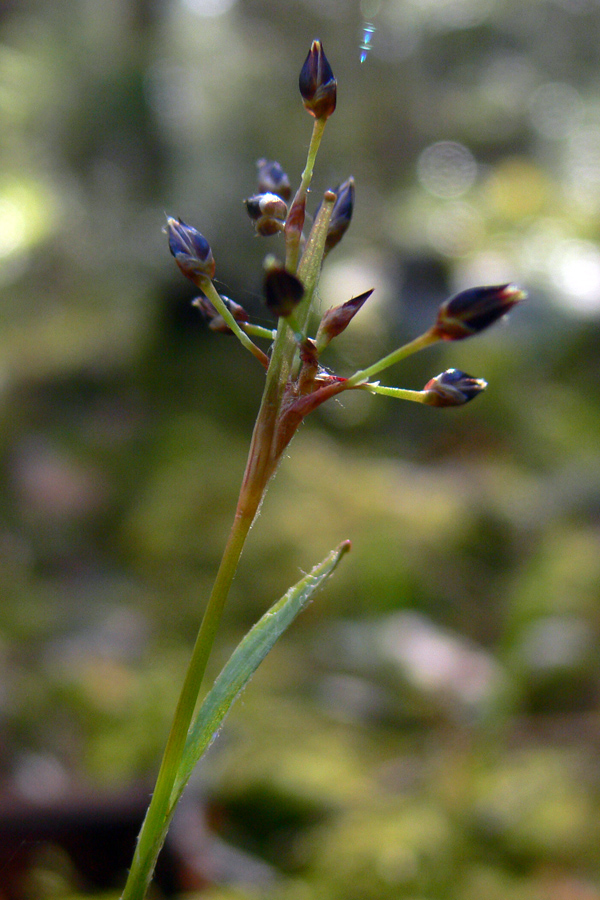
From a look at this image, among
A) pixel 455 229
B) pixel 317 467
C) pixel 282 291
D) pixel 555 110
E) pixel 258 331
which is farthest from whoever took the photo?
pixel 555 110

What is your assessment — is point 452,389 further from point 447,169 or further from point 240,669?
point 447,169

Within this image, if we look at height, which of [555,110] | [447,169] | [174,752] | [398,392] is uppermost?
[555,110]

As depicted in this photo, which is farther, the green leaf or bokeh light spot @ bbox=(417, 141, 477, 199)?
bokeh light spot @ bbox=(417, 141, 477, 199)

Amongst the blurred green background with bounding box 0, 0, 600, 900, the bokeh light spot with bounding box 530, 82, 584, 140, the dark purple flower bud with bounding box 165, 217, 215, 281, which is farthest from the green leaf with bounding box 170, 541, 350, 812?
the bokeh light spot with bounding box 530, 82, 584, 140

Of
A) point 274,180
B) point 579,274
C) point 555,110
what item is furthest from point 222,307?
point 555,110

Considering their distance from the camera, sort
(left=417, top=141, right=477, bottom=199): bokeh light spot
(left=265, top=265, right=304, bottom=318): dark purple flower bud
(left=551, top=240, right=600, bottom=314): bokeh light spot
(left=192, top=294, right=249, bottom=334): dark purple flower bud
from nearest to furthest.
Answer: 1. (left=265, top=265, right=304, bottom=318): dark purple flower bud
2. (left=192, top=294, right=249, bottom=334): dark purple flower bud
3. (left=551, top=240, right=600, bottom=314): bokeh light spot
4. (left=417, top=141, right=477, bottom=199): bokeh light spot

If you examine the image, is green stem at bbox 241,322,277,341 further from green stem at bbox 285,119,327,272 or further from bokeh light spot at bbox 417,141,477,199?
bokeh light spot at bbox 417,141,477,199

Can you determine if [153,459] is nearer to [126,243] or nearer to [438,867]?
[126,243]
